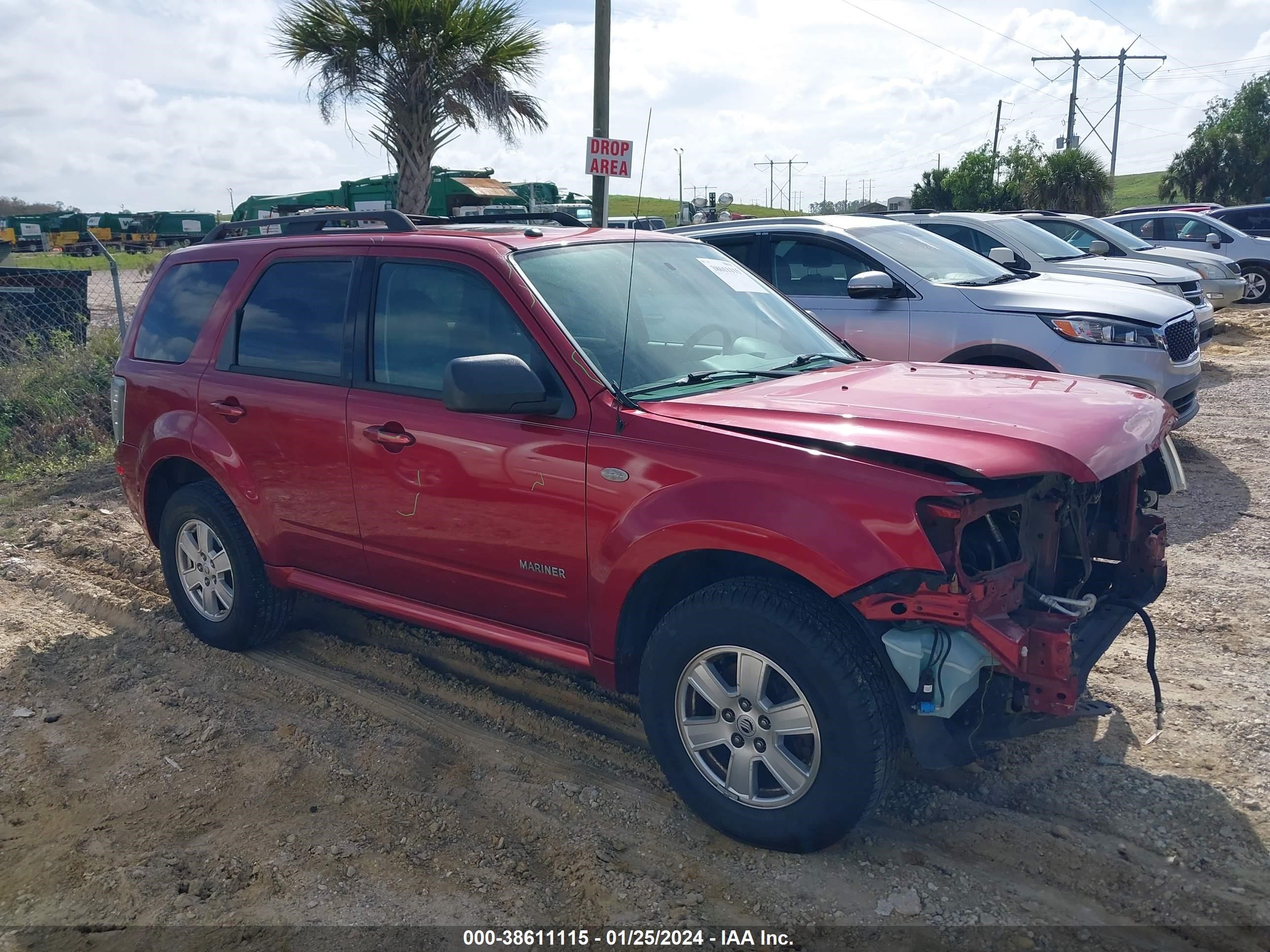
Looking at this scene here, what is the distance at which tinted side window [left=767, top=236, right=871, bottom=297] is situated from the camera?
24.8 ft

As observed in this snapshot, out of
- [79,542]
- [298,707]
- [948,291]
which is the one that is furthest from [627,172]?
[298,707]

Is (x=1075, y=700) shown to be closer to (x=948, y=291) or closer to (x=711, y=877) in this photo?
(x=711, y=877)

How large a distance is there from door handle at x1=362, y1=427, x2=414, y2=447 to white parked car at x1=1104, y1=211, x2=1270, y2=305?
17346mm

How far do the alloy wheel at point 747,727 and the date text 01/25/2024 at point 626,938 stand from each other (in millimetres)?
418

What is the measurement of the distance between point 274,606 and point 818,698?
9.80 ft

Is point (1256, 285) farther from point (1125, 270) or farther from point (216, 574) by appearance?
point (216, 574)

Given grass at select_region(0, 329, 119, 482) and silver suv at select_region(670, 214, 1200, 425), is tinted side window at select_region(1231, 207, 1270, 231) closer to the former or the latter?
silver suv at select_region(670, 214, 1200, 425)

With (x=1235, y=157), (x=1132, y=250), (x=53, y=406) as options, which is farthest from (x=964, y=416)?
(x=1235, y=157)

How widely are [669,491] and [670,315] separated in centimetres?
105

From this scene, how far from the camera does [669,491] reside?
11.0ft

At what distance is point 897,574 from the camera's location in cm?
294

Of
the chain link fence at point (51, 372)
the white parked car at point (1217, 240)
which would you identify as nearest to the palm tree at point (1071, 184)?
the white parked car at point (1217, 240)

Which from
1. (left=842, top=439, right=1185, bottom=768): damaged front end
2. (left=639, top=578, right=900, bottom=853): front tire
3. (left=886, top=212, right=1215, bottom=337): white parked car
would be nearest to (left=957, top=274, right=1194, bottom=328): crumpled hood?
(left=886, top=212, right=1215, bottom=337): white parked car

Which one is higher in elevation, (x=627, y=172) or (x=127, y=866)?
(x=627, y=172)
